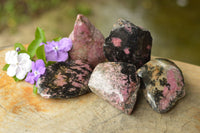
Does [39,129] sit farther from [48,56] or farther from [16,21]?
[16,21]

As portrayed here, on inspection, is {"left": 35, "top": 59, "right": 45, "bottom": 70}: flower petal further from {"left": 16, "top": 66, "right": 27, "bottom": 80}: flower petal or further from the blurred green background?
the blurred green background

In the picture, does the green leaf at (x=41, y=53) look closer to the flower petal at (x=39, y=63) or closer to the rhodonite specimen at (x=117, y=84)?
the flower petal at (x=39, y=63)

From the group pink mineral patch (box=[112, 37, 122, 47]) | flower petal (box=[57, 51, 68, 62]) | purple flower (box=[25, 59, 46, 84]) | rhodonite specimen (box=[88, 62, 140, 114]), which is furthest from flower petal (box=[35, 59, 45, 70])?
pink mineral patch (box=[112, 37, 122, 47])

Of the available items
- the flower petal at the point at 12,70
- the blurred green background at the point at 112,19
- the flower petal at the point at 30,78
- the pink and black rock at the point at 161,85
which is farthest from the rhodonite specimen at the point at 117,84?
the blurred green background at the point at 112,19

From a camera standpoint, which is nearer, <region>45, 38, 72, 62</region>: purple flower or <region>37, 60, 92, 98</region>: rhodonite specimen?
<region>37, 60, 92, 98</region>: rhodonite specimen

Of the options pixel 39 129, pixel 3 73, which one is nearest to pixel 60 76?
pixel 39 129

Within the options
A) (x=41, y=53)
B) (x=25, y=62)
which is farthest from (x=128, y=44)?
(x=25, y=62)

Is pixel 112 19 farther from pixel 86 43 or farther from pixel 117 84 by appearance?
pixel 117 84
